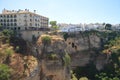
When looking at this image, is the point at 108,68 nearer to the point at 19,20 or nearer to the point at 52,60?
the point at 52,60

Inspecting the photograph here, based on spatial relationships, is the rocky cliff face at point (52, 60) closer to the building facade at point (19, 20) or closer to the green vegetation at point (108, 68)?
the building facade at point (19, 20)

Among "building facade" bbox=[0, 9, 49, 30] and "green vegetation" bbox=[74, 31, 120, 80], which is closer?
"building facade" bbox=[0, 9, 49, 30]

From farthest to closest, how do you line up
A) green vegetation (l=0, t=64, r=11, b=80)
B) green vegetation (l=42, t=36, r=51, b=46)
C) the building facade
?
the building facade < green vegetation (l=42, t=36, r=51, b=46) < green vegetation (l=0, t=64, r=11, b=80)

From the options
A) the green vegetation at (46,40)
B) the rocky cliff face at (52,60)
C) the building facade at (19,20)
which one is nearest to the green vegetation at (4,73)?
A: the rocky cliff face at (52,60)

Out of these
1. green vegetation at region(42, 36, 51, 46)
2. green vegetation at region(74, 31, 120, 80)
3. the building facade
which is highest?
the building facade

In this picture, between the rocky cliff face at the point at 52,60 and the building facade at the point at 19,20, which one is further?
the building facade at the point at 19,20

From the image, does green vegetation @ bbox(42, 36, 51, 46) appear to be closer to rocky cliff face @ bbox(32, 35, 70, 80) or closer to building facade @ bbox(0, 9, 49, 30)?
rocky cliff face @ bbox(32, 35, 70, 80)

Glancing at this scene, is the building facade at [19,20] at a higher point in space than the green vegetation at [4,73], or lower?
higher

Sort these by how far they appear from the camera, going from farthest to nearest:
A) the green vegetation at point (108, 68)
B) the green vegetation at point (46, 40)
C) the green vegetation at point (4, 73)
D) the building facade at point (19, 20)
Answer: the green vegetation at point (108, 68) < the building facade at point (19, 20) < the green vegetation at point (46, 40) < the green vegetation at point (4, 73)

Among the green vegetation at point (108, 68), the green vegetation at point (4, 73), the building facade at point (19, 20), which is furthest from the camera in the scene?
the green vegetation at point (108, 68)

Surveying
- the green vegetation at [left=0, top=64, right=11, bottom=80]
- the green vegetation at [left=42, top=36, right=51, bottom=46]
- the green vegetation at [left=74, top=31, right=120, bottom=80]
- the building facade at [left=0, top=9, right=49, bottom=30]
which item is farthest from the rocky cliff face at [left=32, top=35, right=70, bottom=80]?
the green vegetation at [left=74, top=31, right=120, bottom=80]

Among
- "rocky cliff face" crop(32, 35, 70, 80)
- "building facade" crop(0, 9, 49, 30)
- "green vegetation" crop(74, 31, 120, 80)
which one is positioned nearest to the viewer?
"rocky cliff face" crop(32, 35, 70, 80)

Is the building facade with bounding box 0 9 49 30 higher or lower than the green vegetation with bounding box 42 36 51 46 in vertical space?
higher

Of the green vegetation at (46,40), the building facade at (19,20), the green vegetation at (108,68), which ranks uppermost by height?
the building facade at (19,20)
